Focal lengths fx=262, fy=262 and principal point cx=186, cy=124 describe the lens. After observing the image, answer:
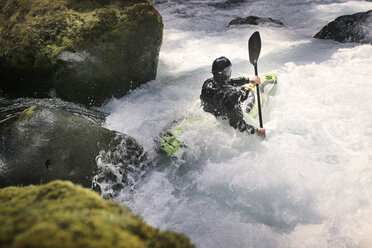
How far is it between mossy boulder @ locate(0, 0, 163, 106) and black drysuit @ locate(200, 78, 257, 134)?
2253mm

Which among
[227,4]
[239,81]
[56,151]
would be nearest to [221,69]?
[239,81]

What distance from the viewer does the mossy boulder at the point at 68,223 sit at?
1.10 meters

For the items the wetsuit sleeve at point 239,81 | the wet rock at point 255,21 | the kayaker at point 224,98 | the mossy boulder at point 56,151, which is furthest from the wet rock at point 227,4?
the mossy boulder at point 56,151

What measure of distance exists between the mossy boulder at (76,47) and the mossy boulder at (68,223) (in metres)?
3.94

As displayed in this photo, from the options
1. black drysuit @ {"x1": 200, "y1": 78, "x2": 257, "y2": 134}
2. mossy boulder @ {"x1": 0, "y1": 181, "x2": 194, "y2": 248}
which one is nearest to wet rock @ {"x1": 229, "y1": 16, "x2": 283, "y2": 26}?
black drysuit @ {"x1": 200, "y1": 78, "x2": 257, "y2": 134}

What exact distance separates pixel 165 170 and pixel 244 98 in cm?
207

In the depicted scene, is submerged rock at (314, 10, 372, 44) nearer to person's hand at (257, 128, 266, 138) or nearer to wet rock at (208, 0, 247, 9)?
wet rock at (208, 0, 247, 9)

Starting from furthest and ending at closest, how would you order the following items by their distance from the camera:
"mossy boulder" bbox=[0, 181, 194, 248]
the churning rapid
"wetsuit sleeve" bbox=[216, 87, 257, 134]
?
"wetsuit sleeve" bbox=[216, 87, 257, 134]
the churning rapid
"mossy boulder" bbox=[0, 181, 194, 248]

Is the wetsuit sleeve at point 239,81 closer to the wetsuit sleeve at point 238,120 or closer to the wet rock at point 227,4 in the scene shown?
the wetsuit sleeve at point 238,120

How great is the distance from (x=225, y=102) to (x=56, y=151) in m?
2.45

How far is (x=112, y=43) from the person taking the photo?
5477 mm

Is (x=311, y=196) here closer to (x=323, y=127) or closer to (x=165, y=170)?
(x=323, y=127)

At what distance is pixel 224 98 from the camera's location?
4.02m

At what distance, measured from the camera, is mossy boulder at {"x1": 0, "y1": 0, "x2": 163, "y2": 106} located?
5086 mm
